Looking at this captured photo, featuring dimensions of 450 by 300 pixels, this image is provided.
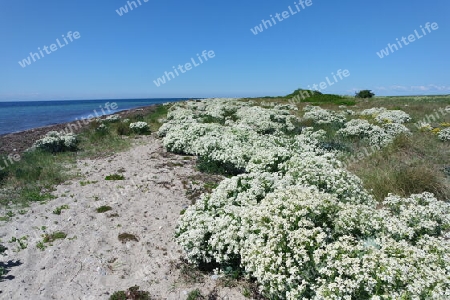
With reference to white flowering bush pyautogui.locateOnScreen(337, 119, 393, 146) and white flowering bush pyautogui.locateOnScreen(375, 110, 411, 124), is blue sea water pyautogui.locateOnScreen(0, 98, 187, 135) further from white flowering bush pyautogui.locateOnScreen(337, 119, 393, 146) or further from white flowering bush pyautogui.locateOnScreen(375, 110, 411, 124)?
white flowering bush pyautogui.locateOnScreen(375, 110, 411, 124)

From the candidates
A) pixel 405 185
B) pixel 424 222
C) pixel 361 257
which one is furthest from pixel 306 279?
pixel 405 185

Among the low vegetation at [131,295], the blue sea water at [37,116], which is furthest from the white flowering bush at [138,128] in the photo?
the blue sea water at [37,116]

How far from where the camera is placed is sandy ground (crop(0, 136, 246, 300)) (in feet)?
17.9

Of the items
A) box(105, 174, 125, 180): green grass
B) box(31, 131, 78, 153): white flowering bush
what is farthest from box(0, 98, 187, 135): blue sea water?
box(105, 174, 125, 180): green grass

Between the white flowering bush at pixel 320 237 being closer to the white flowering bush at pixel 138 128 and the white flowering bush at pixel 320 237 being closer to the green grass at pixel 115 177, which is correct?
the green grass at pixel 115 177

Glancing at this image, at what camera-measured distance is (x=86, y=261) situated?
20.7ft

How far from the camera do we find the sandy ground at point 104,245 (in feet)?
17.9

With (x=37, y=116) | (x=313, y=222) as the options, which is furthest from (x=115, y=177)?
(x=37, y=116)

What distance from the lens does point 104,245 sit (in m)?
6.93

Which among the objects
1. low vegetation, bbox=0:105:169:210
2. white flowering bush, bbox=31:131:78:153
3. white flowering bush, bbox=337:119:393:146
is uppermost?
white flowering bush, bbox=31:131:78:153

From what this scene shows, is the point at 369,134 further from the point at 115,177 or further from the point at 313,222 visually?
the point at 115,177

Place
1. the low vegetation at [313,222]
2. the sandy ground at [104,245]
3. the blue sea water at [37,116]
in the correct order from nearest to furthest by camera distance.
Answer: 1. the low vegetation at [313,222]
2. the sandy ground at [104,245]
3. the blue sea water at [37,116]

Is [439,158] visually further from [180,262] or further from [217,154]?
[180,262]

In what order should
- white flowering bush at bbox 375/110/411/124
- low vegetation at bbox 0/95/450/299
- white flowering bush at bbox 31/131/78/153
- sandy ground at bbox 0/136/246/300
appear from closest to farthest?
low vegetation at bbox 0/95/450/299 < sandy ground at bbox 0/136/246/300 < white flowering bush at bbox 31/131/78/153 < white flowering bush at bbox 375/110/411/124
